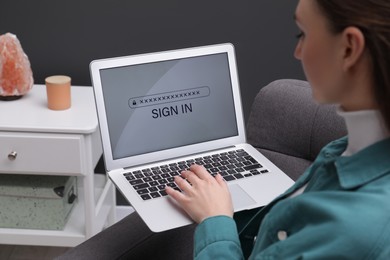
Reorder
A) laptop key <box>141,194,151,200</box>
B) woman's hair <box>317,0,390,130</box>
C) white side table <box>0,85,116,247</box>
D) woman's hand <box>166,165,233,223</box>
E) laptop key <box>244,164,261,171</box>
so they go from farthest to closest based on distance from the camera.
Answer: white side table <box>0,85,116,247</box>
laptop key <box>244,164,261,171</box>
laptop key <box>141,194,151,200</box>
woman's hand <box>166,165,233,223</box>
woman's hair <box>317,0,390,130</box>

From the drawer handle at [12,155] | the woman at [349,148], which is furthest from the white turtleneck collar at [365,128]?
the drawer handle at [12,155]

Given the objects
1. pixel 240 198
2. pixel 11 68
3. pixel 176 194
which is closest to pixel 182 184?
pixel 176 194

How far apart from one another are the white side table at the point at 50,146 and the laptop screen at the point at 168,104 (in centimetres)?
48

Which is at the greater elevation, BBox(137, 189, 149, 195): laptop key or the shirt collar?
the shirt collar

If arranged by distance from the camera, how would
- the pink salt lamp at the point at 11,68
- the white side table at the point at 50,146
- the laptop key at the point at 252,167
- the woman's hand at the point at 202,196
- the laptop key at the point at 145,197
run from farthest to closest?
1. the pink salt lamp at the point at 11,68
2. the white side table at the point at 50,146
3. the laptop key at the point at 252,167
4. the laptop key at the point at 145,197
5. the woman's hand at the point at 202,196

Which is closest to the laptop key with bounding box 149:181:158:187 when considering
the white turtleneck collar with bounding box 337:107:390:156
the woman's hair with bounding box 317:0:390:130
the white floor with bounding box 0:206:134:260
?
the white turtleneck collar with bounding box 337:107:390:156

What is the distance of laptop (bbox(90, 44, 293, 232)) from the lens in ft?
4.33

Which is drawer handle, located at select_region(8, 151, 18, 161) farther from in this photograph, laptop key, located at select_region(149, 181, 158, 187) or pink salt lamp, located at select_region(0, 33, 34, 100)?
laptop key, located at select_region(149, 181, 158, 187)

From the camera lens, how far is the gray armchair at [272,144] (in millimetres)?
1292

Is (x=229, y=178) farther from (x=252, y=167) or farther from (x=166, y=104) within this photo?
(x=166, y=104)

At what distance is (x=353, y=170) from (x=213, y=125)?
64 cm

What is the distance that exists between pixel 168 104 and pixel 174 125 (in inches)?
2.1

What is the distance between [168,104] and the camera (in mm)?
1379

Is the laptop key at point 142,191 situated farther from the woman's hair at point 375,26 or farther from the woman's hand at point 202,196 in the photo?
the woman's hair at point 375,26
